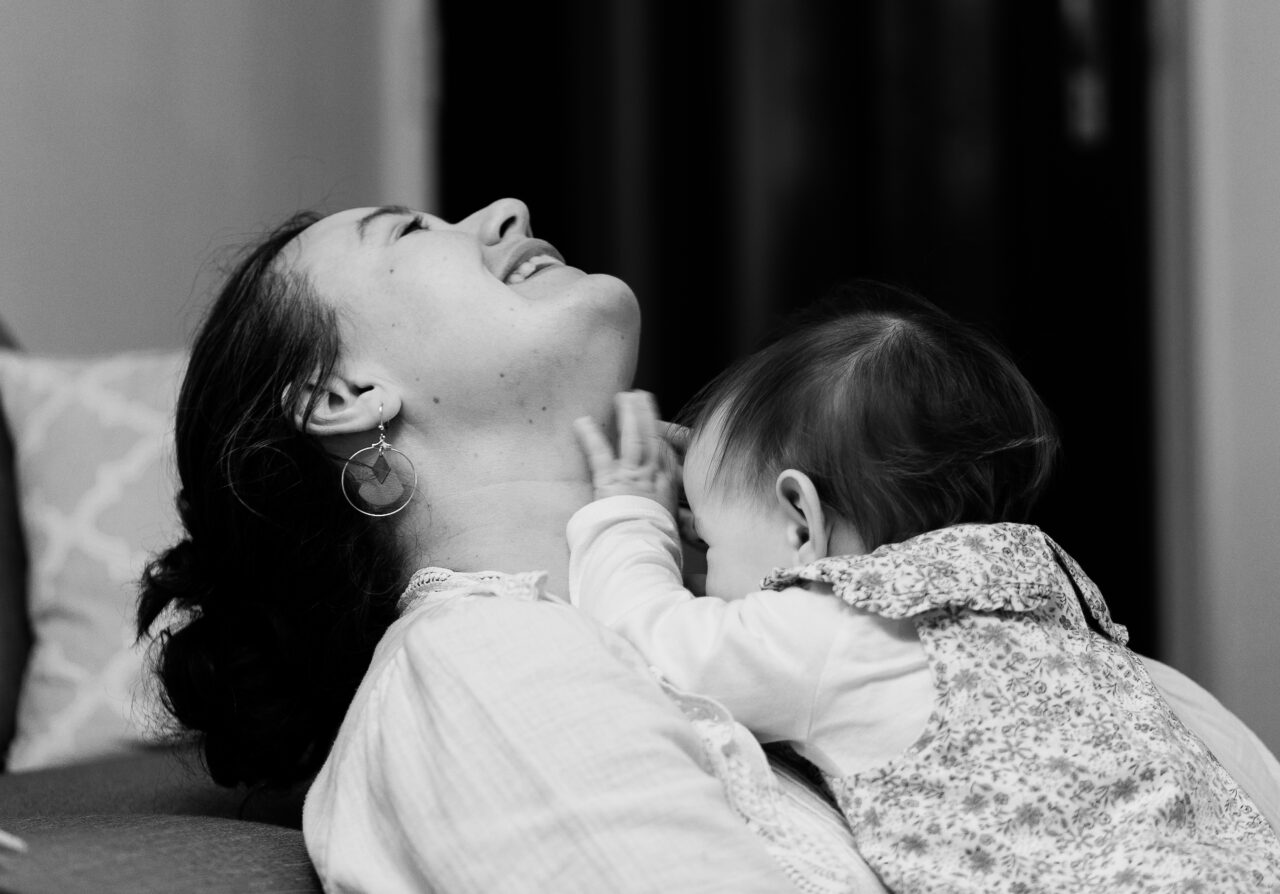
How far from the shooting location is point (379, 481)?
1.32 metres

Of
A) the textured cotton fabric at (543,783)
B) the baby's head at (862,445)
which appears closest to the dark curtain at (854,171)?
the baby's head at (862,445)

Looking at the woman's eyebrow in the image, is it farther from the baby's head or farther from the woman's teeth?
the baby's head

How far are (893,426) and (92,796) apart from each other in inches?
38.1

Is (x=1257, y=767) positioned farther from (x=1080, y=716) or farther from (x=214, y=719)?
(x=214, y=719)

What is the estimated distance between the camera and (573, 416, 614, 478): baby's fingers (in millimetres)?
1277

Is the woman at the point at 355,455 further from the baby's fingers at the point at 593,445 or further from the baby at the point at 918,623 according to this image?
the baby at the point at 918,623

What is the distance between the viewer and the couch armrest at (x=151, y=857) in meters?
0.85

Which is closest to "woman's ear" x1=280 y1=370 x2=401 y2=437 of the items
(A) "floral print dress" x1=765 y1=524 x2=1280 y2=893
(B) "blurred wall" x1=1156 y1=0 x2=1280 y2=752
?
(A) "floral print dress" x1=765 y1=524 x2=1280 y2=893

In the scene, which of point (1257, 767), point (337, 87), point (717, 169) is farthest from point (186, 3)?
point (1257, 767)

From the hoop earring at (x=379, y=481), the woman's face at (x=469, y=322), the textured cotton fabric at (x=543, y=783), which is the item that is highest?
the woman's face at (x=469, y=322)

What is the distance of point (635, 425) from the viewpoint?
129cm

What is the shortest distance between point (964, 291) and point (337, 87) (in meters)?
1.62

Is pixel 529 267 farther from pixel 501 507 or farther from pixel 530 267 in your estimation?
pixel 501 507

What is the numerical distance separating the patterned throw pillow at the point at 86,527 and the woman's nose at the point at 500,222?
60cm
